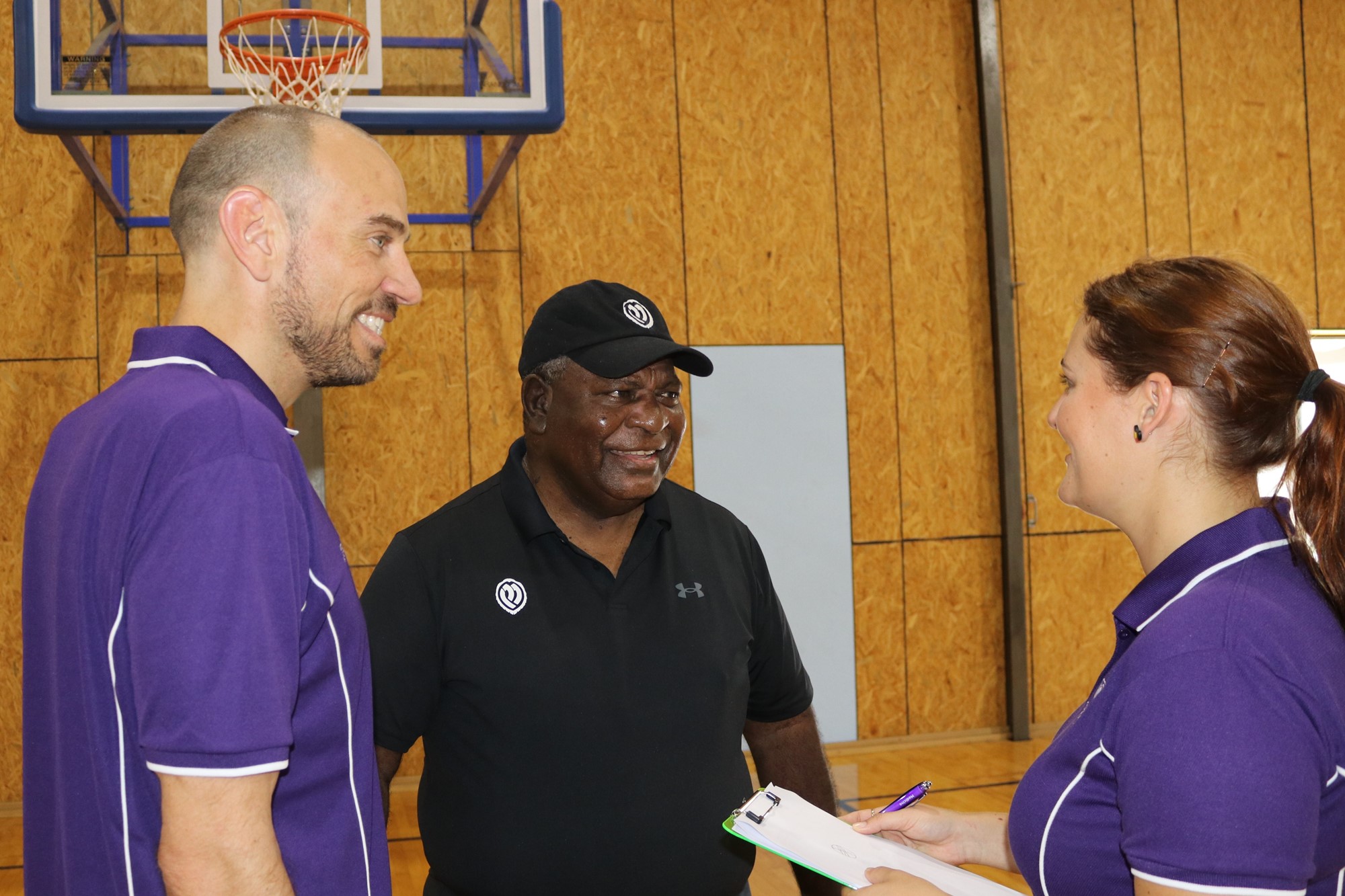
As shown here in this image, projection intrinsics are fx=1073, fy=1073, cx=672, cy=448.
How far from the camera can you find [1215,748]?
108 cm

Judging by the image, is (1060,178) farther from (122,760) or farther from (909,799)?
(122,760)

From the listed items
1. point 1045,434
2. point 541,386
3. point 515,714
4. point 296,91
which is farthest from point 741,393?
point 515,714

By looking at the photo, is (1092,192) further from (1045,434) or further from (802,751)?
(802,751)

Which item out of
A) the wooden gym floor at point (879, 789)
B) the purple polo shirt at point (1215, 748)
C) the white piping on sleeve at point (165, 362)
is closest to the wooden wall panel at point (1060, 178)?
the wooden gym floor at point (879, 789)

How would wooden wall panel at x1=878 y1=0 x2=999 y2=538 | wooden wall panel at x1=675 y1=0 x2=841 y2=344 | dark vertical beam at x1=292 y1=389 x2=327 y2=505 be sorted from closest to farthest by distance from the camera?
dark vertical beam at x1=292 y1=389 x2=327 y2=505 → wooden wall panel at x1=675 y1=0 x2=841 y2=344 → wooden wall panel at x1=878 y1=0 x2=999 y2=538

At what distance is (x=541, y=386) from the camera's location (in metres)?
2.11

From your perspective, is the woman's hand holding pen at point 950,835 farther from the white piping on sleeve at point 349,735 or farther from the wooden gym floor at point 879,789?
the wooden gym floor at point 879,789

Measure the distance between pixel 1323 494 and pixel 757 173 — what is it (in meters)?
4.89

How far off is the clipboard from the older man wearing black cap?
1.15 ft

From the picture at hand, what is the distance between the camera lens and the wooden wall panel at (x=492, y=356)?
5512 millimetres

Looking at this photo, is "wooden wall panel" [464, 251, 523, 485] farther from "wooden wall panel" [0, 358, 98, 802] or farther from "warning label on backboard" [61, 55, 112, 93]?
"warning label on backboard" [61, 55, 112, 93]

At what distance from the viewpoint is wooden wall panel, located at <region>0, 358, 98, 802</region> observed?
16.6ft

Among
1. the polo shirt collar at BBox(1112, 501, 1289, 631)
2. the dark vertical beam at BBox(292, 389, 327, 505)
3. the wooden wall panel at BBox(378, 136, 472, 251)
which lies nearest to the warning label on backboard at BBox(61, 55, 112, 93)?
the dark vertical beam at BBox(292, 389, 327, 505)

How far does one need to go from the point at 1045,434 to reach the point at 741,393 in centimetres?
179
